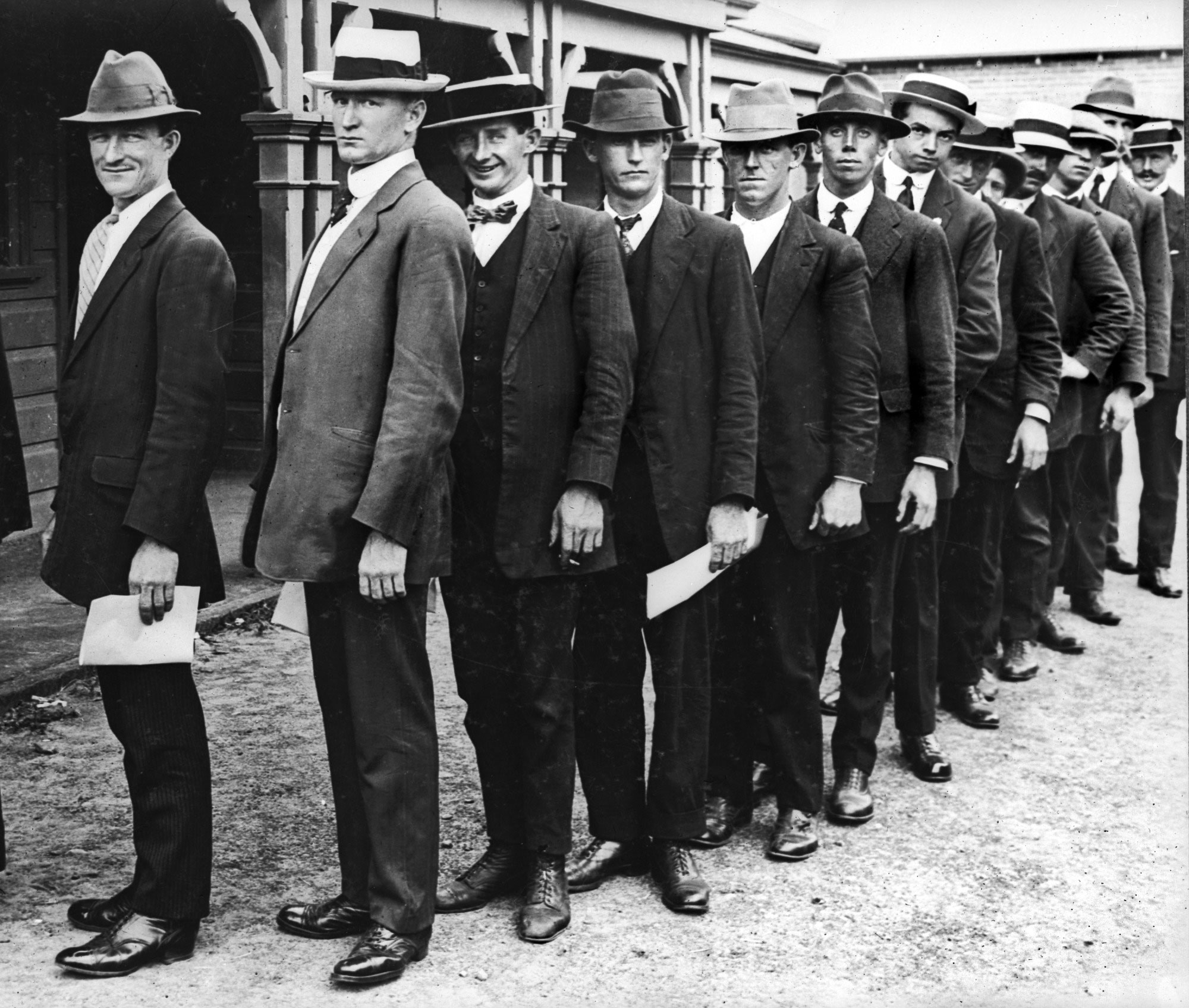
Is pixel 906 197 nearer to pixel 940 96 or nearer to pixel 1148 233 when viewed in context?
pixel 940 96

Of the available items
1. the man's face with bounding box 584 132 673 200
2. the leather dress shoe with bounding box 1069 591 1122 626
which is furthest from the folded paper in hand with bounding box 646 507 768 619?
the leather dress shoe with bounding box 1069 591 1122 626

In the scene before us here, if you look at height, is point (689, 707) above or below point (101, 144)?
below

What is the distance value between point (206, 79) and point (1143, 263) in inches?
190

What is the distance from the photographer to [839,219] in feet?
15.8

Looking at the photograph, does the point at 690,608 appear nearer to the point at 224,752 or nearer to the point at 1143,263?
the point at 224,752

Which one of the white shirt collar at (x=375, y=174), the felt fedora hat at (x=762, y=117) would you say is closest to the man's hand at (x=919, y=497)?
the felt fedora hat at (x=762, y=117)

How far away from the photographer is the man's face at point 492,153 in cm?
379

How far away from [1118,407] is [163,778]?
5100 mm

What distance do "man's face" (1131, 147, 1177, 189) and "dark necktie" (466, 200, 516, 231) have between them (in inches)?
211

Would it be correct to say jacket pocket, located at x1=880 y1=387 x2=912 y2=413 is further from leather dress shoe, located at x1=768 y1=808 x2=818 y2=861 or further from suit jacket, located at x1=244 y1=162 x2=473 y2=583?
suit jacket, located at x1=244 y1=162 x2=473 y2=583

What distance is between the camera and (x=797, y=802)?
4516 millimetres

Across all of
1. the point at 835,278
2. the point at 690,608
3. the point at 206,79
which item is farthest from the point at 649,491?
the point at 206,79

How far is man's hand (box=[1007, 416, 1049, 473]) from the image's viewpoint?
5977 mm

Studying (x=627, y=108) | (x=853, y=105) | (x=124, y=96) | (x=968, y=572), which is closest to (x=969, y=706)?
(x=968, y=572)
